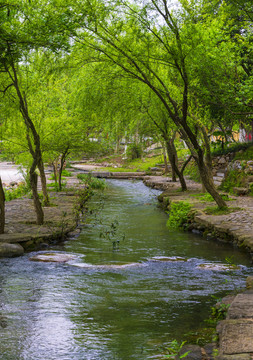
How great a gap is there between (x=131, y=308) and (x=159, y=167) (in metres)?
30.5

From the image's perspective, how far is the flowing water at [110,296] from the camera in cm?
539

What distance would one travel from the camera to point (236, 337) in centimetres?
455

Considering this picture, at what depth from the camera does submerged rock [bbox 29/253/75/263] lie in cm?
941

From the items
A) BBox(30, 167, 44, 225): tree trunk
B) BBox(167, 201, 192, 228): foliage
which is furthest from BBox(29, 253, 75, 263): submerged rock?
BBox(167, 201, 192, 228): foliage

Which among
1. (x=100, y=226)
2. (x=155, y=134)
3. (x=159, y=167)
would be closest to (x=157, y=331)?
(x=100, y=226)

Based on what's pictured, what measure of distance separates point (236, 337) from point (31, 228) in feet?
26.9

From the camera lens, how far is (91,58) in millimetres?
11750

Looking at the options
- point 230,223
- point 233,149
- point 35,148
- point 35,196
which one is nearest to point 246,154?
point 233,149

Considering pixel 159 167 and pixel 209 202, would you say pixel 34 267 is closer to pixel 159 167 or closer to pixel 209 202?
pixel 209 202

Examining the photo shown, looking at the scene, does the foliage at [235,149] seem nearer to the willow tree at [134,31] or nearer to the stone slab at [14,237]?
the willow tree at [134,31]

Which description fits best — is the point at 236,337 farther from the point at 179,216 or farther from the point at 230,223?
the point at 179,216

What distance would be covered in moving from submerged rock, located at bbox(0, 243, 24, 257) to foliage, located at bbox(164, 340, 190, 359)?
17.7 feet

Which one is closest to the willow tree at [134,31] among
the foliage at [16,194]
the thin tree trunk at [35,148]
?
the thin tree trunk at [35,148]

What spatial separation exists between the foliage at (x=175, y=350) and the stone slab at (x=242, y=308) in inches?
26.3
